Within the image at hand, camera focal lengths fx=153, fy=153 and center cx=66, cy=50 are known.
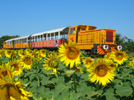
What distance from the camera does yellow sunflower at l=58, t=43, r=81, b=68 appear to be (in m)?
2.42

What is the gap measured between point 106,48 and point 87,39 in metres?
2.25

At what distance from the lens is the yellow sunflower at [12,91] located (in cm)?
75

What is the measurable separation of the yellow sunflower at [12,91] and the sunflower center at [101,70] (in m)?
2.05

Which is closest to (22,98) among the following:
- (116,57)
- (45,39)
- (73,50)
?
(73,50)

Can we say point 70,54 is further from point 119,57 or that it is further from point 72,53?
point 119,57

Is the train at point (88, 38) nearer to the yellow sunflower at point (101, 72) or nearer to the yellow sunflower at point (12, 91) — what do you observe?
the yellow sunflower at point (101, 72)

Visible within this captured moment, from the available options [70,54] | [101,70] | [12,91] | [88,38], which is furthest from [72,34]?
[12,91]

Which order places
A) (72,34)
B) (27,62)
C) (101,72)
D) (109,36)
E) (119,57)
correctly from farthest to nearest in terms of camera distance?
1. (72,34)
2. (109,36)
3. (119,57)
4. (27,62)
5. (101,72)

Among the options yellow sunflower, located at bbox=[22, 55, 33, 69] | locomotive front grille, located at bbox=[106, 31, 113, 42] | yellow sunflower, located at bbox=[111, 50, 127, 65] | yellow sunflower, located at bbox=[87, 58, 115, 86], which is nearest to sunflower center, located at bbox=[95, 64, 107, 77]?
yellow sunflower, located at bbox=[87, 58, 115, 86]

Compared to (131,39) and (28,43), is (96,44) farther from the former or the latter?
(28,43)

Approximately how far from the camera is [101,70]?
8.90ft

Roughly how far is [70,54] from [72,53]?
0.12 ft

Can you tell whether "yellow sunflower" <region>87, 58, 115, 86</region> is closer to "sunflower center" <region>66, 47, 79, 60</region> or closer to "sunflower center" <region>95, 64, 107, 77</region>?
"sunflower center" <region>95, 64, 107, 77</region>

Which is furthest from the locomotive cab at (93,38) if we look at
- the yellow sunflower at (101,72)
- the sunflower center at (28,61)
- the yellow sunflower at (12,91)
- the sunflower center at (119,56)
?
the yellow sunflower at (12,91)
